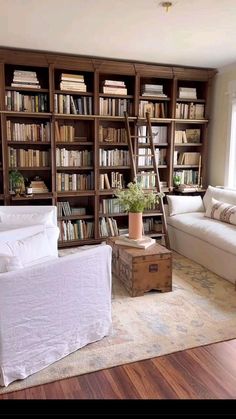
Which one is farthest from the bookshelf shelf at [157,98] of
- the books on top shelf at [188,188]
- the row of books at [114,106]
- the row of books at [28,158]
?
the row of books at [28,158]

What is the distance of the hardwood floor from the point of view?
1894mm

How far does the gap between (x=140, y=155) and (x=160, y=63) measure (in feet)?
4.17

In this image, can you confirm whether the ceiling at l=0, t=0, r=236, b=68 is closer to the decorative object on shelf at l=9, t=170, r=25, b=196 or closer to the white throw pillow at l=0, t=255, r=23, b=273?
the decorative object on shelf at l=9, t=170, r=25, b=196

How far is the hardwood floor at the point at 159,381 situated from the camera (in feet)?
6.21

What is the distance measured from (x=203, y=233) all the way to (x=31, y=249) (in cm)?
221

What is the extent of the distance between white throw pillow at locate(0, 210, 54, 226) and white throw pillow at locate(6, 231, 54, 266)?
2.88 ft

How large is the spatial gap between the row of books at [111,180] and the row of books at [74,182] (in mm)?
140

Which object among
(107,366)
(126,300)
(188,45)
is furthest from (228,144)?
(107,366)

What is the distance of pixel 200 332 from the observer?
8.31ft

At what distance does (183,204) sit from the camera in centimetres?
474

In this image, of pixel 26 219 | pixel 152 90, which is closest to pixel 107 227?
pixel 26 219

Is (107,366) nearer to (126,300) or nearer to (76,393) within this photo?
(76,393)

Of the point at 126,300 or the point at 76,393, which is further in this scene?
the point at 126,300

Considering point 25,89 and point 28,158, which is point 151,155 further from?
point 25,89
